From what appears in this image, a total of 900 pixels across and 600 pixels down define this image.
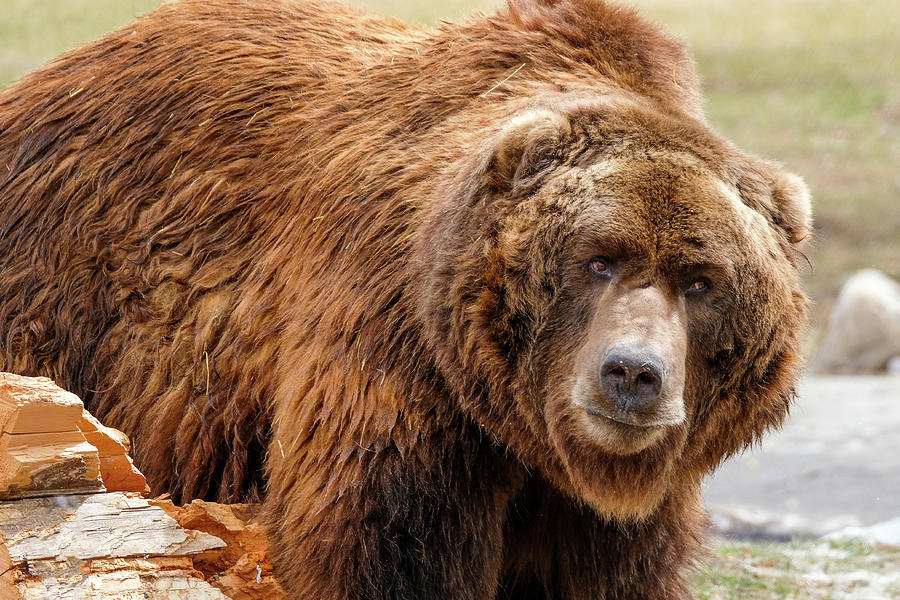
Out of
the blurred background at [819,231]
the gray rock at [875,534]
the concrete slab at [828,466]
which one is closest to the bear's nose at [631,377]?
the blurred background at [819,231]

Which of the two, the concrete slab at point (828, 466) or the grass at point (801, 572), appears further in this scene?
the concrete slab at point (828, 466)

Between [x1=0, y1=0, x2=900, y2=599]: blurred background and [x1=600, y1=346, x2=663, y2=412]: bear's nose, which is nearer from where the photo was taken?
[x1=600, y1=346, x2=663, y2=412]: bear's nose

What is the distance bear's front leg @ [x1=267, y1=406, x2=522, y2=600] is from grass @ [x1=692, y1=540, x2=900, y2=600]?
105 inches

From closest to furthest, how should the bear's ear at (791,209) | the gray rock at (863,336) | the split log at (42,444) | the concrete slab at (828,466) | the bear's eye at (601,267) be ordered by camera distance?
the split log at (42,444) → the bear's eye at (601,267) → the bear's ear at (791,209) → the concrete slab at (828,466) → the gray rock at (863,336)

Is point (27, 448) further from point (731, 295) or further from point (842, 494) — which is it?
point (842, 494)

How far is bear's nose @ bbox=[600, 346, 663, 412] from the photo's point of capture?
3.95 meters

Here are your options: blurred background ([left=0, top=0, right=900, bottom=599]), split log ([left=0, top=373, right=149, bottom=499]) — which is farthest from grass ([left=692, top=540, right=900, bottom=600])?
split log ([left=0, top=373, right=149, bottom=499])

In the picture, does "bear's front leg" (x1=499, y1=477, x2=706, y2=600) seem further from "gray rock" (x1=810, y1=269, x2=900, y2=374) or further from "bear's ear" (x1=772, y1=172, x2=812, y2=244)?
"gray rock" (x1=810, y1=269, x2=900, y2=374)

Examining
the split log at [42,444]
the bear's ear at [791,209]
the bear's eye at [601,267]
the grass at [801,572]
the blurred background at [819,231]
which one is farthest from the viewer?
the blurred background at [819,231]

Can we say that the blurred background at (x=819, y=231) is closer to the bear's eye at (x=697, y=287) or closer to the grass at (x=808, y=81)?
the grass at (x=808, y=81)

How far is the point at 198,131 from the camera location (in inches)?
220

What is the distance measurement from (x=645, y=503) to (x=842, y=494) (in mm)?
5907

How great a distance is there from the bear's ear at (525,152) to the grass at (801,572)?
10.6 ft

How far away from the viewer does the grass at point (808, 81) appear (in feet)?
59.3
